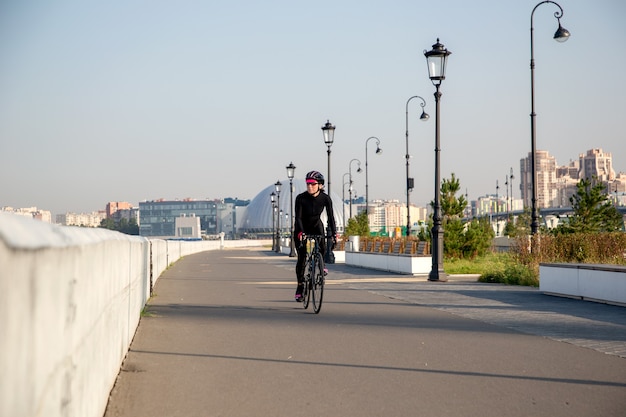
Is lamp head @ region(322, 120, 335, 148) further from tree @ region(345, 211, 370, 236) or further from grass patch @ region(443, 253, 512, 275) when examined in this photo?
tree @ region(345, 211, 370, 236)

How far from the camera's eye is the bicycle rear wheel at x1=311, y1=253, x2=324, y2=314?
42.0 ft

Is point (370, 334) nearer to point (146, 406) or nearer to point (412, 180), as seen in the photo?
point (146, 406)

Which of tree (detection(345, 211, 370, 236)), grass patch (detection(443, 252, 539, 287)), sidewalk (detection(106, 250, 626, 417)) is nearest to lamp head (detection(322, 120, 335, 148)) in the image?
grass patch (detection(443, 252, 539, 287))

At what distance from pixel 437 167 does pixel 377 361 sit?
16468 mm

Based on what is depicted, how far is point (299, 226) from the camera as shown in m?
12.9

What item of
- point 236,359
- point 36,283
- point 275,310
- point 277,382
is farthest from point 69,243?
point 275,310

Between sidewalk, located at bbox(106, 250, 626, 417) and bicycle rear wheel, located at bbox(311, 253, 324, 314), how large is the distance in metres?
0.30

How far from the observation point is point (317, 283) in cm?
1312

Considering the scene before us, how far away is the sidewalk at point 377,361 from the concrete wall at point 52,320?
40.4 inches

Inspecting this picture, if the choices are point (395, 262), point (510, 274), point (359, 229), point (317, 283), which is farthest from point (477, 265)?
point (359, 229)

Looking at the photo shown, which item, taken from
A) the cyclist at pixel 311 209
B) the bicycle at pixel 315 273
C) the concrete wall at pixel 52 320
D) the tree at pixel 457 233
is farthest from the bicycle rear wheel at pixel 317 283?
the tree at pixel 457 233

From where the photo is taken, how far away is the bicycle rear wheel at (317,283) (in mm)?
12789

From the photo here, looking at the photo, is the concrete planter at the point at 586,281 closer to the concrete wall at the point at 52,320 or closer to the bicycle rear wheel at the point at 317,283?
the bicycle rear wheel at the point at 317,283

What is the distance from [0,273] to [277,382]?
488 cm
